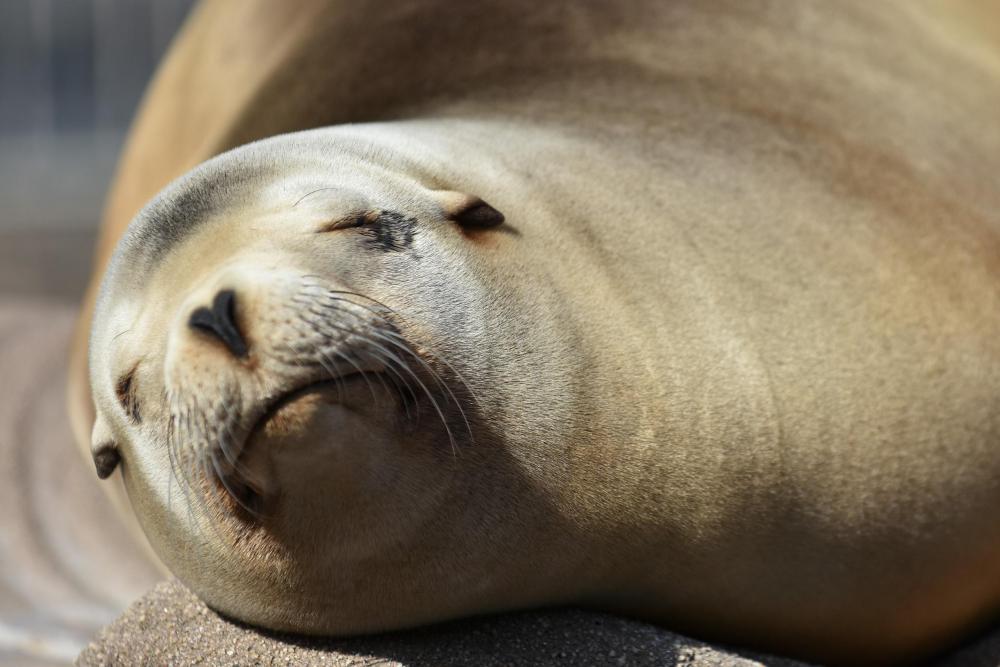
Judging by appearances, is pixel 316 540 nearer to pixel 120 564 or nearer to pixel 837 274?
pixel 837 274

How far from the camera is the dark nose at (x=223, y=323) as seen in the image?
193 centimetres

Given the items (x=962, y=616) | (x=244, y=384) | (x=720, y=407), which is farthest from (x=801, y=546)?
(x=244, y=384)

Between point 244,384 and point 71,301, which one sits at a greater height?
point 244,384

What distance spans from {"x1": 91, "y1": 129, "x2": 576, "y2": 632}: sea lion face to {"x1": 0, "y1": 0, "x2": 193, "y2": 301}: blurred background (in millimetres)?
7056

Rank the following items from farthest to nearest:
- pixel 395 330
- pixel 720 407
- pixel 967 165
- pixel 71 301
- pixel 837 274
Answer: pixel 71 301 → pixel 967 165 → pixel 837 274 → pixel 720 407 → pixel 395 330

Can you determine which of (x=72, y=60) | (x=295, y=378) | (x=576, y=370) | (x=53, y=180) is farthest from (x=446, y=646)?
(x=53, y=180)

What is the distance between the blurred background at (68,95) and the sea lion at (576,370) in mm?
6821

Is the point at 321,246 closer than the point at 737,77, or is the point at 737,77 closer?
the point at 321,246

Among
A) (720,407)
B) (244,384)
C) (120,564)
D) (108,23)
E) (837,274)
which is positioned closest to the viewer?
(244,384)

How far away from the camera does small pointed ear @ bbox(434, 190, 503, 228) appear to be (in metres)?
2.32

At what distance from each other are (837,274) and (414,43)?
124 cm

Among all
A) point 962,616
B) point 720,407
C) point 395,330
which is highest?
point 395,330

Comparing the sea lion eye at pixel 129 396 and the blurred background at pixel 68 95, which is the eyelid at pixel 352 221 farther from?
the blurred background at pixel 68 95

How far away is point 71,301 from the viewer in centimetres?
825
